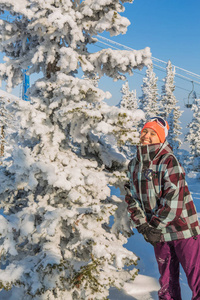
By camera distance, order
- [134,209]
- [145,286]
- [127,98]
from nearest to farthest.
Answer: [134,209], [145,286], [127,98]

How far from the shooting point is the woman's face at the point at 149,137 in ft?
10.8

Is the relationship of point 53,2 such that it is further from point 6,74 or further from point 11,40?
point 6,74

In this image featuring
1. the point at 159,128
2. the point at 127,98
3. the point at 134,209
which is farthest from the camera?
the point at 127,98

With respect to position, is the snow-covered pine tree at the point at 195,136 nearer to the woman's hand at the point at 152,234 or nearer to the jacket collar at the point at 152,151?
the jacket collar at the point at 152,151

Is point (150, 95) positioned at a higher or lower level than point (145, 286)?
higher

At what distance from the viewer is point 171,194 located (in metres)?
2.99

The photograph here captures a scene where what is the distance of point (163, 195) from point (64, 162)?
161 cm

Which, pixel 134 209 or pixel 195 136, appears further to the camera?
pixel 195 136

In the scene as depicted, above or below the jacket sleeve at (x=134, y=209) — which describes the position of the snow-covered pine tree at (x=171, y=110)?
above

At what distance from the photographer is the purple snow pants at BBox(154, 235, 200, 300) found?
3119 mm

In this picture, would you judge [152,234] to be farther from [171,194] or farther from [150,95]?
[150,95]

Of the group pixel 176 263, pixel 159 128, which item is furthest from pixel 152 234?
pixel 159 128

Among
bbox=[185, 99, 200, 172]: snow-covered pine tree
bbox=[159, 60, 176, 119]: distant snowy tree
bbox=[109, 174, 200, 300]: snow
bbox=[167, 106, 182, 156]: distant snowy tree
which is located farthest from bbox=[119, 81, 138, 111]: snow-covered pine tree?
bbox=[109, 174, 200, 300]: snow

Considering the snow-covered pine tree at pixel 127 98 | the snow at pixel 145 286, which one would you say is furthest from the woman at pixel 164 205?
the snow-covered pine tree at pixel 127 98
